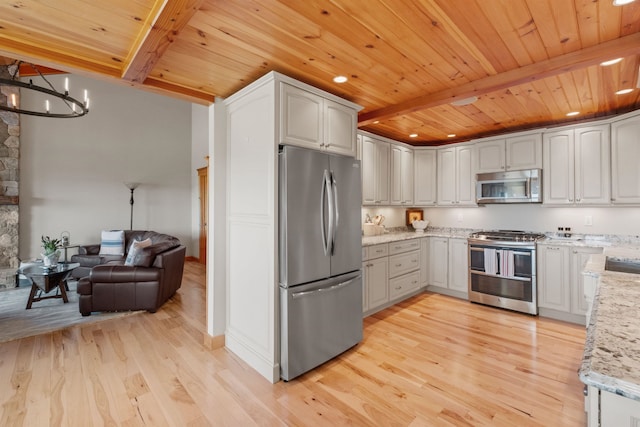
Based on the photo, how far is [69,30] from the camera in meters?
1.84

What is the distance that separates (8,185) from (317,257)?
612 cm

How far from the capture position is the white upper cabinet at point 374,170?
3.97 metres

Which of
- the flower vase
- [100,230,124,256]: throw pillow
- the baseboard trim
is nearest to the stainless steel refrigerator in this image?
the baseboard trim

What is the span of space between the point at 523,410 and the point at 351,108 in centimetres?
280

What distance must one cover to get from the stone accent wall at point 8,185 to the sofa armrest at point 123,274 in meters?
2.79

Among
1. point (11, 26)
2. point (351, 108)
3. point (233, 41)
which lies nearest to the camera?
point (11, 26)

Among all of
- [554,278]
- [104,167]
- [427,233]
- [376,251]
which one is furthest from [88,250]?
[554,278]

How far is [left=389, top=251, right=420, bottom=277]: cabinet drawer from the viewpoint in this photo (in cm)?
394

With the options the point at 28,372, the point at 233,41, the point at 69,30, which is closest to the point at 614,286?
the point at 233,41

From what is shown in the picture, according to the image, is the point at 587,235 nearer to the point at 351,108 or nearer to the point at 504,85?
the point at 504,85

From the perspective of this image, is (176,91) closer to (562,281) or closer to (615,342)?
(615,342)

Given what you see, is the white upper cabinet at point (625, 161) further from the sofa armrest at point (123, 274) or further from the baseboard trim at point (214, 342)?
the sofa armrest at point (123, 274)

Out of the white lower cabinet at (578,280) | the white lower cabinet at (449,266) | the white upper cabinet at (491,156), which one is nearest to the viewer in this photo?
the white lower cabinet at (578,280)

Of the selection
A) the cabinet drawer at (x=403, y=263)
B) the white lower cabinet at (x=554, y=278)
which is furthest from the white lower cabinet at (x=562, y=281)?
the cabinet drawer at (x=403, y=263)
